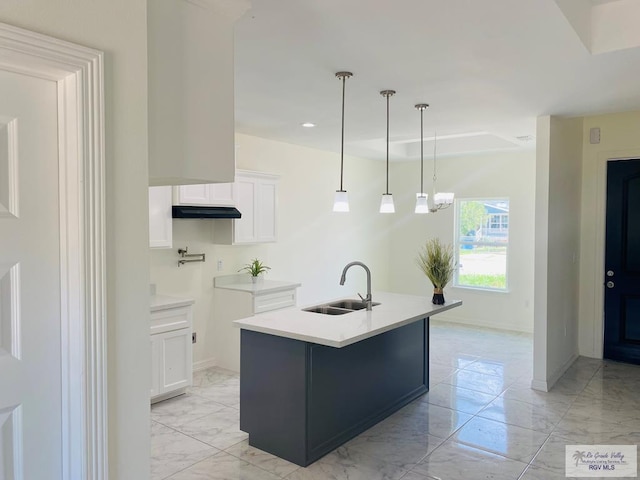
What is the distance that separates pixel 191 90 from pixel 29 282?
0.88 meters

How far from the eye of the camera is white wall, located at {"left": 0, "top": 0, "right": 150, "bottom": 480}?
4.80 ft

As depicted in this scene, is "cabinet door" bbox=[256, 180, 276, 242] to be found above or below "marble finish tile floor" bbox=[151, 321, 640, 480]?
above

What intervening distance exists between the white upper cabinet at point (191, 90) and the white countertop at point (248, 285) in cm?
299

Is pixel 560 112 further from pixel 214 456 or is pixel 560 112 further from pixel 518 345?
pixel 214 456

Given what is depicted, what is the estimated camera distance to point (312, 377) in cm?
302

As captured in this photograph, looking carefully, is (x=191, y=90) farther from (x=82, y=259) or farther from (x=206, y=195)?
(x=206, y=195)

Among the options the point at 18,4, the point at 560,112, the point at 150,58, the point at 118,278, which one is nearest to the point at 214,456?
the point at 118,278

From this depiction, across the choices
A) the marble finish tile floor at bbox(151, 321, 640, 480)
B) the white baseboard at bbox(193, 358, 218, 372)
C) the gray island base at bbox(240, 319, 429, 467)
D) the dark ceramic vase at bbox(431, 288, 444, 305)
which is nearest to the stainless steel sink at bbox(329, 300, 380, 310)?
the gray island base at bbox(240, 319, 429, 467)

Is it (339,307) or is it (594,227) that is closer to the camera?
(339,307)

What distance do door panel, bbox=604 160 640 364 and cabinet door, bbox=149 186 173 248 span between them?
15.2 feet

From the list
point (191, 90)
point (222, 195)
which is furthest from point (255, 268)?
point (191, 90)

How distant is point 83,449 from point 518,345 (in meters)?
5.62

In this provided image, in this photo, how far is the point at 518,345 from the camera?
593 cm

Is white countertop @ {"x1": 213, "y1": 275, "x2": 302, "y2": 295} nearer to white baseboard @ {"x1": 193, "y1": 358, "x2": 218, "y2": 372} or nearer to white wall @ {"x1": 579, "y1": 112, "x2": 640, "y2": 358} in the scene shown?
white baseboard @ {"x1": 193, "y1": 358, "x2": 218, "y2": 372}
